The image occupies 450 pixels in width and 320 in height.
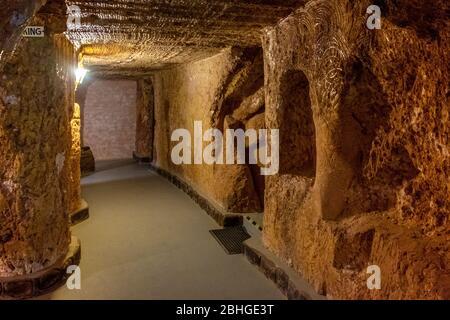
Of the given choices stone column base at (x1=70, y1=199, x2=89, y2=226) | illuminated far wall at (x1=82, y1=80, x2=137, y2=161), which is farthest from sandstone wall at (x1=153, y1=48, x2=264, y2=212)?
illuminated far wall at (x1=82, y1=80, x2=137, y2=161)

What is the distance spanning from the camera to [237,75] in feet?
17.3

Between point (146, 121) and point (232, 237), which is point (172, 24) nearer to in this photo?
point (232, 237)

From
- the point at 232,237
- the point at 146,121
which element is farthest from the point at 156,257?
the point at 146,121

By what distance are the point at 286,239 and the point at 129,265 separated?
60.8 inches

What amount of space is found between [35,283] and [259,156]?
10.4ft

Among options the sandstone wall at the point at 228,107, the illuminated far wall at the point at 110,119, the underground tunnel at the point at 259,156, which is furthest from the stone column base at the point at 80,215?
the illuminated far wall at the point at 110,119

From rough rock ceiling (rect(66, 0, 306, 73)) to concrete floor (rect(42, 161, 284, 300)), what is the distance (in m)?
2.23

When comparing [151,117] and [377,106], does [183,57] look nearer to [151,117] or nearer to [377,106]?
[377,106]

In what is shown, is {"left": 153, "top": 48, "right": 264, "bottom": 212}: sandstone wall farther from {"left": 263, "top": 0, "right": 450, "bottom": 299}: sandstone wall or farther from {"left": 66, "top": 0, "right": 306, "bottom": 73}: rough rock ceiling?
{"left": 263, "top": 0, "right": 450, "bottom": 299}: sandstone wall

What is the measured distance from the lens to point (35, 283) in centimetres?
331

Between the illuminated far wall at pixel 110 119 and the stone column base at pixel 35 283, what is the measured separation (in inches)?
378

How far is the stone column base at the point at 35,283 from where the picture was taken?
126 inches

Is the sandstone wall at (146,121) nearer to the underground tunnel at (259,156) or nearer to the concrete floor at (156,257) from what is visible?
the concrete floor at (156,257)
